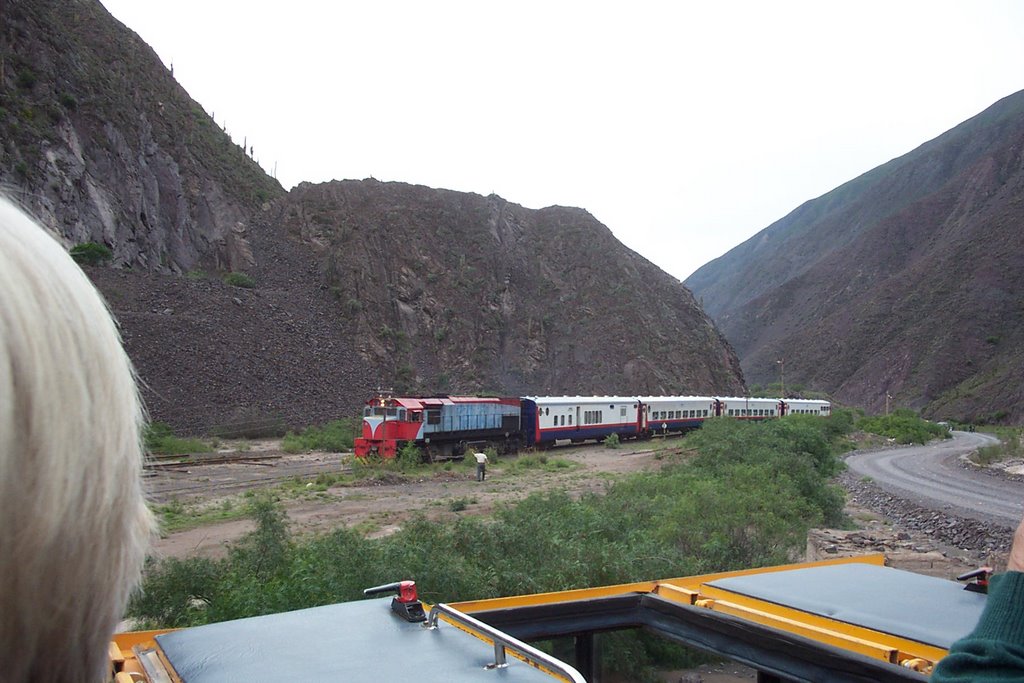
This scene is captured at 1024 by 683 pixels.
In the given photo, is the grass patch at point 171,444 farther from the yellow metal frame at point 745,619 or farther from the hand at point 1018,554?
the hand at point 1018,554

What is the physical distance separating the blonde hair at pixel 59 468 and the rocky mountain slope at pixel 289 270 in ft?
129

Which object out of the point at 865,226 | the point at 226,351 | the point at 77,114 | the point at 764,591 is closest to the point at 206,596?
the point at 764,591

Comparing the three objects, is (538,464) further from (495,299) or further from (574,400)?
(495,299)

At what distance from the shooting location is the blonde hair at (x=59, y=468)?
855 mm

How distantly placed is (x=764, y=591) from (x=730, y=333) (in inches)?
5565

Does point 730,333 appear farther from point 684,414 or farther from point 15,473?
point 15,473

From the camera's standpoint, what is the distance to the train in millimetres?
29219

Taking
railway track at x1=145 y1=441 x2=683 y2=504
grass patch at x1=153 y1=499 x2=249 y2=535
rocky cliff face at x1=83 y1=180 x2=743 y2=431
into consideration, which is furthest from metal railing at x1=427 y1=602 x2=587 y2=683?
rocky cliff face at x1=83 y1=180 x2=743 y2=431

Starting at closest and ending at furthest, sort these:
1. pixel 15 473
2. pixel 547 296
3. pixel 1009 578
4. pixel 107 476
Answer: pixel 15 473, pixel 107 476, pixel 1009 578, pixel 547 296

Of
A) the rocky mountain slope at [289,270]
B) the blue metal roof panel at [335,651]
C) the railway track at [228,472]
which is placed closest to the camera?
the blue metal roof panel at [335,651]

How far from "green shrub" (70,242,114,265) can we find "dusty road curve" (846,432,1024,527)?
4268 centimetres

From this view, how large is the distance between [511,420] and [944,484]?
17.8 metres

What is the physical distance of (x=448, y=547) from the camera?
29.0ft

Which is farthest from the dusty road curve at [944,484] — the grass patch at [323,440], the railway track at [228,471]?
the grass patch at [323,440]
